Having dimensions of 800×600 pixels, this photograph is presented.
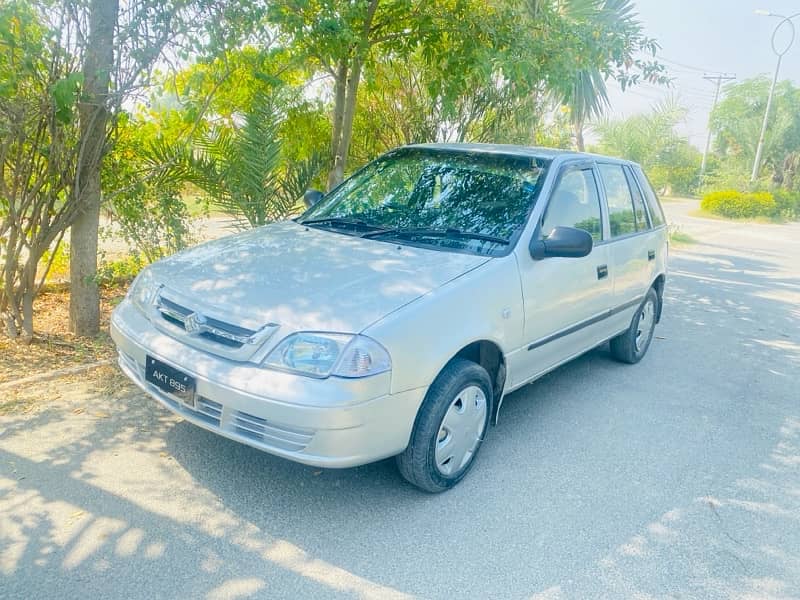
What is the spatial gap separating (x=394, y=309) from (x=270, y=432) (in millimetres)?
771

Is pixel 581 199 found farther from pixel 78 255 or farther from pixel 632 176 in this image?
pixel 78 255

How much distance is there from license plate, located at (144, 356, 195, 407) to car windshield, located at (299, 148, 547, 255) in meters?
1.45

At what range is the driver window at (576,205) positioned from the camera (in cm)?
415

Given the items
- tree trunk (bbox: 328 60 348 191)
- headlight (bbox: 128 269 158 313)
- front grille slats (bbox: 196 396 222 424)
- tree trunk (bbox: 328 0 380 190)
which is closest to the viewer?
front grille slats (bbox: 196 396 222 424)

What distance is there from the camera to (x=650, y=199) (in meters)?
5.81

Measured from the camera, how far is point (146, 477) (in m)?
3.35

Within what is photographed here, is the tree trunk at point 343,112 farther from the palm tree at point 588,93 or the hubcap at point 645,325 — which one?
the palm tree at point 588,93

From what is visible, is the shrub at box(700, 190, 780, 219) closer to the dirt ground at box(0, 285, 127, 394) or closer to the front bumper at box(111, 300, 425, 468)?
the dirt ground at box(0, 285, 127, 394)

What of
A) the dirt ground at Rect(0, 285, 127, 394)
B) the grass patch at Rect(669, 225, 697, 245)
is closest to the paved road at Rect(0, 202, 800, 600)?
the dirt ground at Rect(0, 285, 127, 394)

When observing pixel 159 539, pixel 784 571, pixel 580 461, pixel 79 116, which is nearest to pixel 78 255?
pixel 79 116

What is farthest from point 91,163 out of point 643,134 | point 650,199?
point 643,134

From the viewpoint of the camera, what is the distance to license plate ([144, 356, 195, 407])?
305 cm

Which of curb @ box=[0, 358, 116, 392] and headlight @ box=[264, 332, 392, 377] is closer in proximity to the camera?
headlight @ box=[264, 332, 392, 377]

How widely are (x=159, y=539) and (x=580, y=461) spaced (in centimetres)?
237
